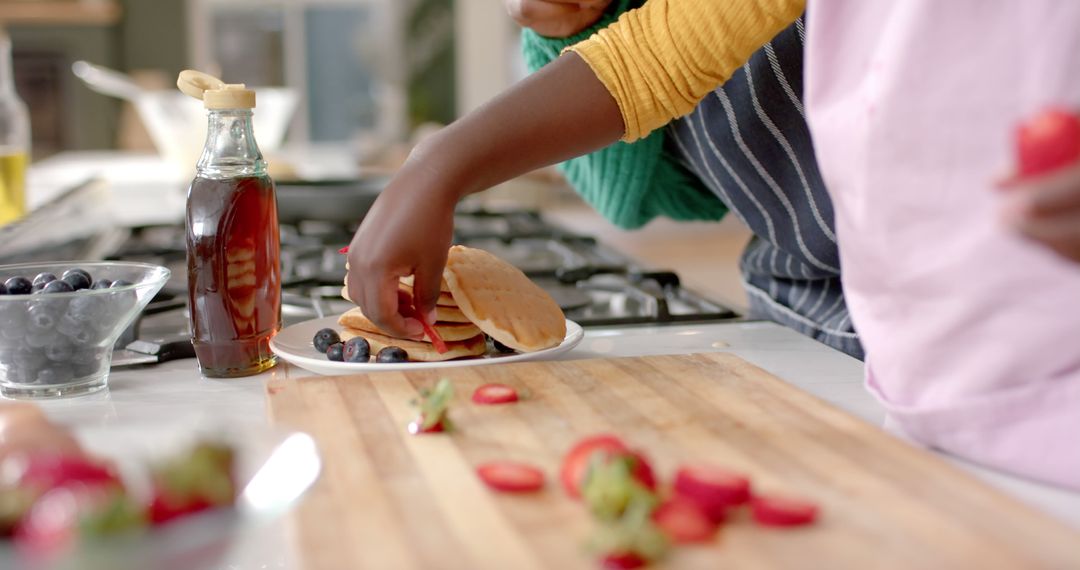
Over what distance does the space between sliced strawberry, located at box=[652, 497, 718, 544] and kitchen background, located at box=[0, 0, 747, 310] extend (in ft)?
18.0

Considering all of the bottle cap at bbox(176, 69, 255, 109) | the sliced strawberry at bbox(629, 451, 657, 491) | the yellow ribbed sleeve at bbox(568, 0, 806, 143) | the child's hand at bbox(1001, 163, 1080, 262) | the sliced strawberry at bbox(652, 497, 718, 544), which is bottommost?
the sliced strawberry at bbox(652, 497, 718, 544)

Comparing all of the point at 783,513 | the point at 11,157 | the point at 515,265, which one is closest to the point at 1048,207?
the point at 783,513

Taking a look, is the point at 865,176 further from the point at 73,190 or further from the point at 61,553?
the point at 73,190

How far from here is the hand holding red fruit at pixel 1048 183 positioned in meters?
0.51

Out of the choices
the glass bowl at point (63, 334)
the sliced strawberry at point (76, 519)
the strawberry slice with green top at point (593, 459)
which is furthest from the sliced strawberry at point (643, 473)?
the glass bowl at point (63, 334)

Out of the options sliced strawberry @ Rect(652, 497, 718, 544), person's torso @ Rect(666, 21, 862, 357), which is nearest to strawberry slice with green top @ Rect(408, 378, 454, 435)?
sliced strawberry @ Rect(652, 497, 718, 544)

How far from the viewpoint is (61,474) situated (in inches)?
21.1

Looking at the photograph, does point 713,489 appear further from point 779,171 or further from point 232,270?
point 779,171

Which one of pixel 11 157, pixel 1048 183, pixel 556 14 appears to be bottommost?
pixel 11 157

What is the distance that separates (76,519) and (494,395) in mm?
414

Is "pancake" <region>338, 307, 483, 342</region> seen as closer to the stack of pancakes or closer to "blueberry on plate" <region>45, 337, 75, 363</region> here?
the stack of pancakes

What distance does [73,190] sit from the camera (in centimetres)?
192

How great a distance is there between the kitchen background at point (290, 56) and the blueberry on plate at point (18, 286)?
5.09m

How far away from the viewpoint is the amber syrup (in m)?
0.96
